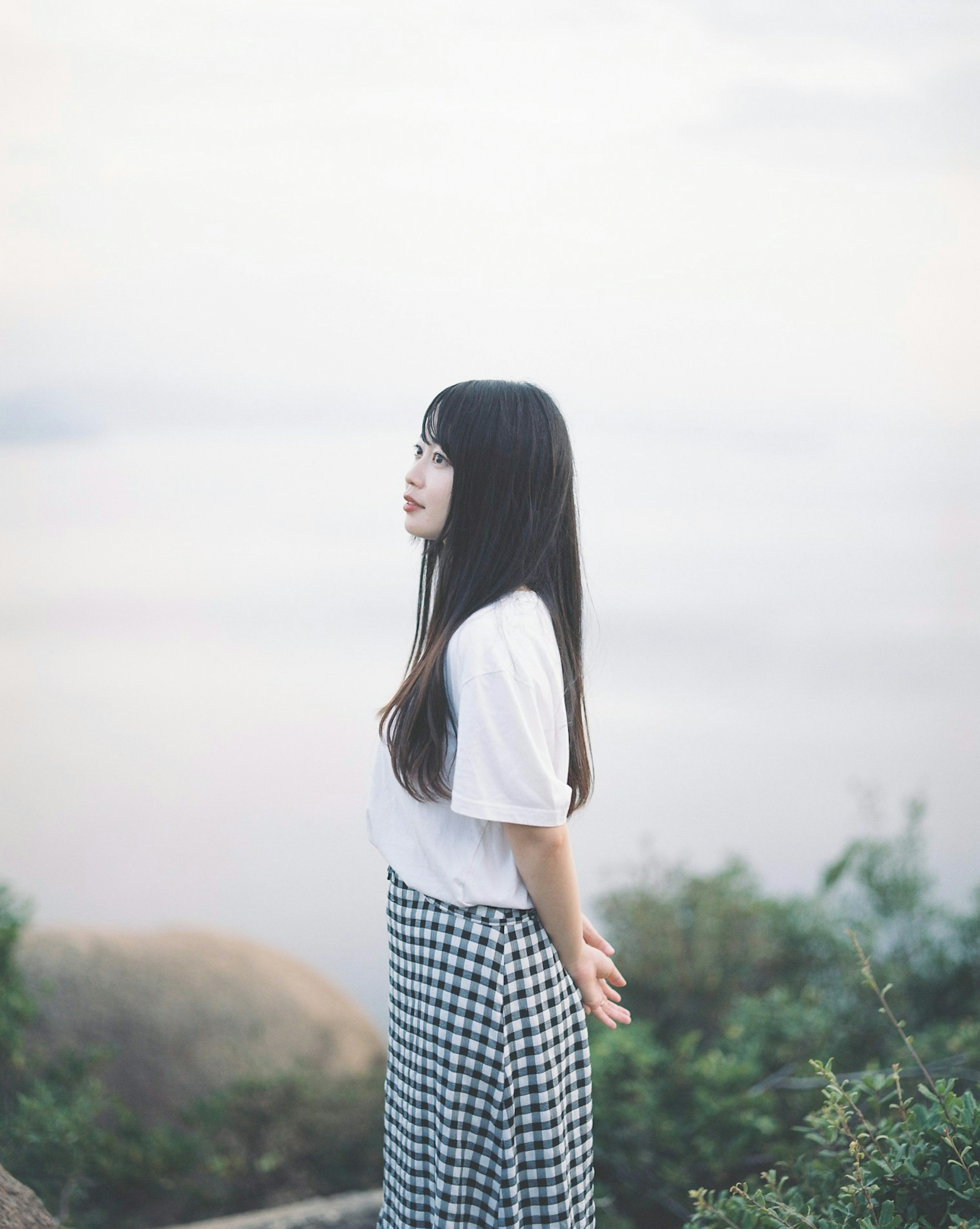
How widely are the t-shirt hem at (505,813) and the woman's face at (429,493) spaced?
1.61ft

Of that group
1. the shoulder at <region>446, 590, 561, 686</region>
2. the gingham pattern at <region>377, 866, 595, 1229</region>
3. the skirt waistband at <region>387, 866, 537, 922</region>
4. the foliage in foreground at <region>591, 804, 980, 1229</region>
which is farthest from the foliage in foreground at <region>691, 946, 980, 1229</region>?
the foliage in foreground at <region>591, 804, 980, 1229</region>

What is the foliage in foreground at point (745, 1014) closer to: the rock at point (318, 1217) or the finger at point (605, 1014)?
the rock at point (318, 1217)

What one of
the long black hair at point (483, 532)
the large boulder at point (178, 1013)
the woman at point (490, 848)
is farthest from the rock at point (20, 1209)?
the large boulder at point (178, 1013)

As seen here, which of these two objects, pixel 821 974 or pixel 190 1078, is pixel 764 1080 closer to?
pixel 821 974

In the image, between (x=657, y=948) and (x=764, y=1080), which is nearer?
(x=764, y=1080)

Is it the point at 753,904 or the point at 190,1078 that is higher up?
the point at 753,904

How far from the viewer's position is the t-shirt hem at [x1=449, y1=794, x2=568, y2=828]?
1.74 meters


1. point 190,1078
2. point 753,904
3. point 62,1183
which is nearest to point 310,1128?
point 190,1078

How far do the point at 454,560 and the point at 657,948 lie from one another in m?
2.30

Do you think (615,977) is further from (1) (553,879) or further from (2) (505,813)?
(2) (505,813)

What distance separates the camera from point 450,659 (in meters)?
1.87

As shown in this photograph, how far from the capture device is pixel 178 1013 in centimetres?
381

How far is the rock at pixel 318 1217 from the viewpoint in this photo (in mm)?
2797

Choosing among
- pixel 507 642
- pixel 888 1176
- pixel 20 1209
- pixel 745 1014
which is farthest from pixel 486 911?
pixel 745 1014
